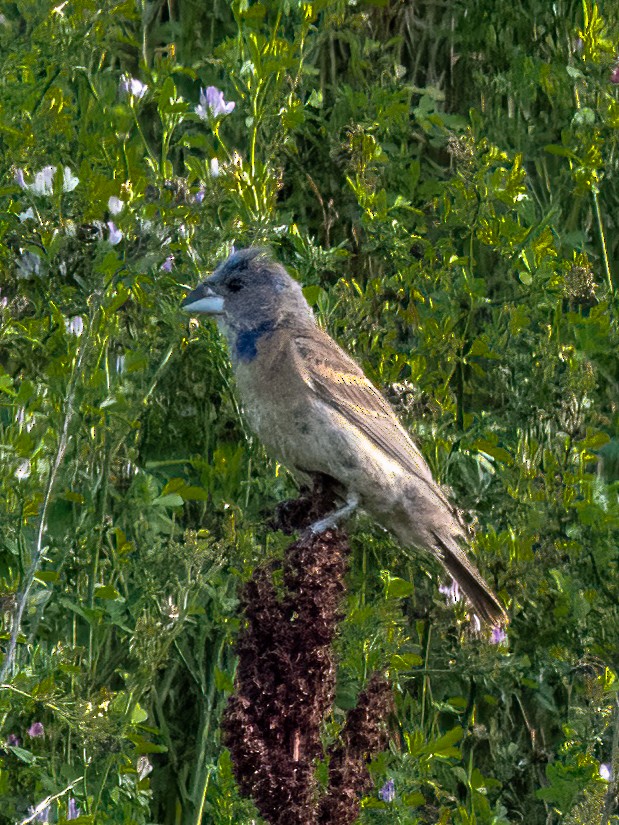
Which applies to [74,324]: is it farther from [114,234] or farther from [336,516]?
[336,516]

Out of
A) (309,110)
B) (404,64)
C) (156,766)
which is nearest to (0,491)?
(156,766)

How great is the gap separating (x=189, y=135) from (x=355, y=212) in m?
0.60

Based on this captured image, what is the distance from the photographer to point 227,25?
225 inches

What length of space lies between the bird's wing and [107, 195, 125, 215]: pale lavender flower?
1.90 ft

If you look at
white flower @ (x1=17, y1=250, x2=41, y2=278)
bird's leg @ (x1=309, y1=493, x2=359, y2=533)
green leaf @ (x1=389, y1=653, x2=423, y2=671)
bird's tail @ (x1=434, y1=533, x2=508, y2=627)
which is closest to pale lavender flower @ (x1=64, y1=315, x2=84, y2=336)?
white flower @ (x1=17, y1=250, x2=41, y2=278)

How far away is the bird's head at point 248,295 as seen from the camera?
4.55 meters

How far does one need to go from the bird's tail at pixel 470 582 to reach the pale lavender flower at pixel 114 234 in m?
1.13

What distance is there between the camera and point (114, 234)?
4.40 m

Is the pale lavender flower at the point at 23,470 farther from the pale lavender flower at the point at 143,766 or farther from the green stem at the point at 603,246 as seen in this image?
the green stem at the point at 603,246

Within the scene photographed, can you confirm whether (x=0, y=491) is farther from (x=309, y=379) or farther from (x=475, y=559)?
(x=475, y=559)

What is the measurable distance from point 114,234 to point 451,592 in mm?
1370

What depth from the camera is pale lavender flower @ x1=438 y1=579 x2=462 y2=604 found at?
4707mm

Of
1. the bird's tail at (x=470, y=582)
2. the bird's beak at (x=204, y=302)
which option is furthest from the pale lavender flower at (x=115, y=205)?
the bird's tail at (x=470, y=582)

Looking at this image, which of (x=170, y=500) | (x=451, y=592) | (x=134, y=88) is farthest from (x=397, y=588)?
(x=134, y=88)
